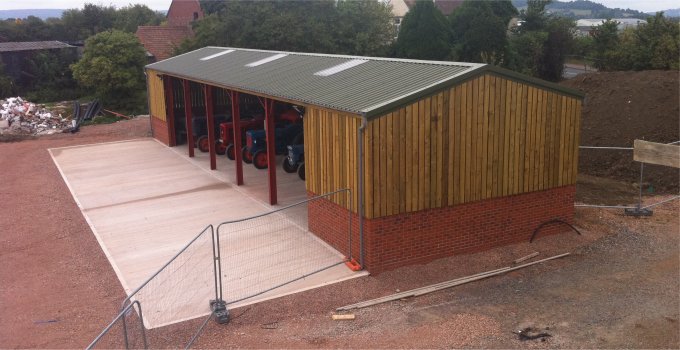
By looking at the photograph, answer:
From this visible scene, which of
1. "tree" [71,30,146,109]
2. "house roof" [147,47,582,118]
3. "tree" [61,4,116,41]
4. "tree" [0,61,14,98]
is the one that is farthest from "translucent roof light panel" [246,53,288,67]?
"tree" [61,4,116,41]

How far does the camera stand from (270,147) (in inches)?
603

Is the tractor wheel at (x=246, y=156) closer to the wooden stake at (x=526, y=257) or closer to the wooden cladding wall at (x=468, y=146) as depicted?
the wooden cladding wall at (x=468, y=146)

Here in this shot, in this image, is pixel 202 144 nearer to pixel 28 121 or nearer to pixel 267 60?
pixel 267 60

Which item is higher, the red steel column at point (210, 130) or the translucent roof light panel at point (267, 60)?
the translucent roof light panel at point (267, 60)

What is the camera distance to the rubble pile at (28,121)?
94.7 feet

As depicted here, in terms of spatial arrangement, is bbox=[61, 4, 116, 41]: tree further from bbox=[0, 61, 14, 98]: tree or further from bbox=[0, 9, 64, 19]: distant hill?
bbox=[0, 61, 14, 98]: tree

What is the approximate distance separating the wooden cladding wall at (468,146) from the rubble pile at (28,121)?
70.5ft

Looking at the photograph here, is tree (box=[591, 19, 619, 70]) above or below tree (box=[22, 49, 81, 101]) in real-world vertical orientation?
above

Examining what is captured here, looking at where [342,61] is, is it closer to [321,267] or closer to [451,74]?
[451,74]

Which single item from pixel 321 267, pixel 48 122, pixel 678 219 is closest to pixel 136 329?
pixel 321 267

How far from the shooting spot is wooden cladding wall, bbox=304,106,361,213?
36.4 ft

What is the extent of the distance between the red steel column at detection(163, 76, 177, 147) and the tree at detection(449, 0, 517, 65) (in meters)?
24.7

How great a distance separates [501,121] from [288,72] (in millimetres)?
6864

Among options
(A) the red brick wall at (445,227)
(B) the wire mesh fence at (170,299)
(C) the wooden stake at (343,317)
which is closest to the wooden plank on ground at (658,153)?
(A) the red brick wall at (445,227)
